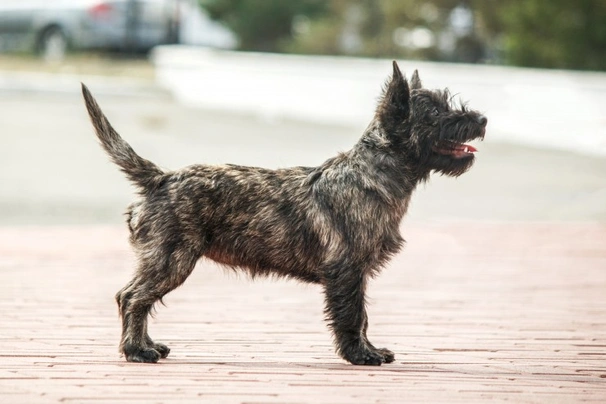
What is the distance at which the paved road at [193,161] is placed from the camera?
14.3 meters

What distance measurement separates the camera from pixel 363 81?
75.1 ft

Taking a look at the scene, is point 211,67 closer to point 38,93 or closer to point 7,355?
point 38,93

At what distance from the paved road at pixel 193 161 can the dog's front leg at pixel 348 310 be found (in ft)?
24.0

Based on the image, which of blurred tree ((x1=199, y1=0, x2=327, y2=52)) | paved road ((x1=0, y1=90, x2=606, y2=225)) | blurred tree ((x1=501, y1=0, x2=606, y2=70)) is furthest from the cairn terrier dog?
blurred tree ((x1=199, y1=0, x2=327, y2=52))

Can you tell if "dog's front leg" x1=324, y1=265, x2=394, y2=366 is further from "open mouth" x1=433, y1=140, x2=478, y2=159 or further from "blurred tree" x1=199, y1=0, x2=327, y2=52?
"blurred tree" x1=199, y1=0, x2=327, y2=52

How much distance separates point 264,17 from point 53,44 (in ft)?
19.1

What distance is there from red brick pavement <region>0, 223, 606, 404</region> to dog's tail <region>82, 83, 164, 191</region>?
47 centimetres

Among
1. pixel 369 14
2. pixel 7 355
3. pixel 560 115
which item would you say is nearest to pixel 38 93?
pixel 369 14

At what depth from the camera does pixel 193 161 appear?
1820 cm

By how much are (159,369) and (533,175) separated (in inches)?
453

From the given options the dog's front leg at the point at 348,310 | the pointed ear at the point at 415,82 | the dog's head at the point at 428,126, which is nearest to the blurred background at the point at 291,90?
the pointed ear at the point at 415,82

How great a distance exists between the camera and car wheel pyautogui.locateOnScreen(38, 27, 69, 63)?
33.0m

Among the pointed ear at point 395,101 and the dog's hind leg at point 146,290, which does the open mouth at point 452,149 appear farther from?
the dog's hind leg at point 146,290

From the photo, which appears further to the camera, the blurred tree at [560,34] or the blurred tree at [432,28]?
the blurred tree at [432,28]
